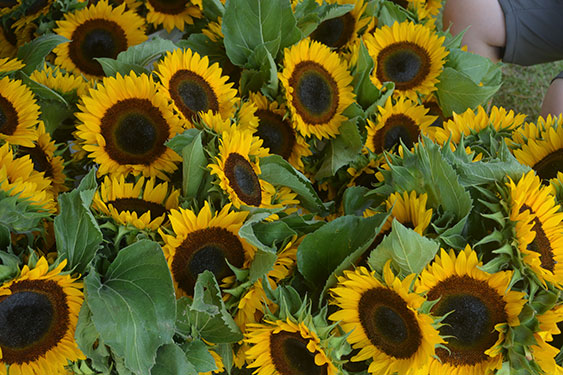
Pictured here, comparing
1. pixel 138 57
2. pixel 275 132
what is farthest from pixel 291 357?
pixel 138 57

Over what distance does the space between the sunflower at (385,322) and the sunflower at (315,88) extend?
0.27m

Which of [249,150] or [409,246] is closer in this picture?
[409,246]

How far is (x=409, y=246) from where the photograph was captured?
535 millimetres

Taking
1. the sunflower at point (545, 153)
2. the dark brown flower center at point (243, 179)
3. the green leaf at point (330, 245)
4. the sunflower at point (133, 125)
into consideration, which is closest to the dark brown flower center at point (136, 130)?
the sunflower at point (133, 125)

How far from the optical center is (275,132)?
0.79 m

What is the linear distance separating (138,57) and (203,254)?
303 millimetres

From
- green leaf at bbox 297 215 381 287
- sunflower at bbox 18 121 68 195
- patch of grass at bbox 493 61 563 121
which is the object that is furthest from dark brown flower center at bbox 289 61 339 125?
patch of grass at bbox 493 61 563 121

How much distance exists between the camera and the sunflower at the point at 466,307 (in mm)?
552

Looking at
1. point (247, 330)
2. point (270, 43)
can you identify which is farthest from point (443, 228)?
point (270, 43)

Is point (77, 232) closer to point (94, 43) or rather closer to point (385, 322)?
point (385, 322)

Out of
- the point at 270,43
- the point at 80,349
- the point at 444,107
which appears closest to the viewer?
the point at 80,349

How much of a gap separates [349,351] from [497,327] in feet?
0.47

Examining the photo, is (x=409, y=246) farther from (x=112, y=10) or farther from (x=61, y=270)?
(x=112, y=10)

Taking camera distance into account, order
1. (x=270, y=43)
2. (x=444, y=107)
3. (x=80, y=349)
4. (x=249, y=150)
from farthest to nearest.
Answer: (x=444, y=107) < (x=270, y=43) < (x=249, y=150) < (x=80, y=349)
